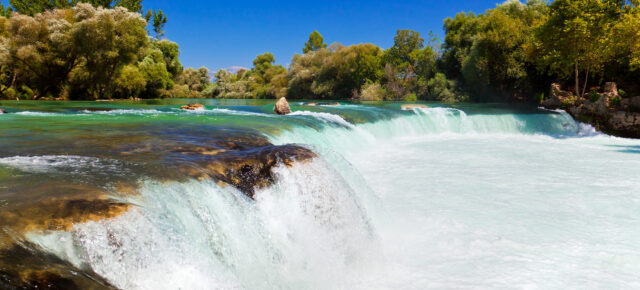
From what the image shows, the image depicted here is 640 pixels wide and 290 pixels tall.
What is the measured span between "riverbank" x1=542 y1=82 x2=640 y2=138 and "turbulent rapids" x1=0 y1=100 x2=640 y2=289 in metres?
9.97

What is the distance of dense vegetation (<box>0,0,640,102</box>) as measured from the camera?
57.7 ft

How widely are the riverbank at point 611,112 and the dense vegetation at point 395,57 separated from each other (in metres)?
1.23

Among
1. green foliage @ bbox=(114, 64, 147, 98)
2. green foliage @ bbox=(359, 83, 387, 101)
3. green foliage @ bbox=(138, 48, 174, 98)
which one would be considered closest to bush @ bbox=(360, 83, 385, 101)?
green foliage @ bbox=(359, 83, 387, 101)

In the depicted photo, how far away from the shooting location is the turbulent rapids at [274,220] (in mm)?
2492

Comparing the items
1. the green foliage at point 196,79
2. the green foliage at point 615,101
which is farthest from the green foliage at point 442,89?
the green foliage at point 196,79

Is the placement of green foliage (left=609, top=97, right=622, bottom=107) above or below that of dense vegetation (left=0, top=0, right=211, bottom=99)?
below

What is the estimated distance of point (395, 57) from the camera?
46219 mm

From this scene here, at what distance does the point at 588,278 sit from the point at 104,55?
3021 centimetres

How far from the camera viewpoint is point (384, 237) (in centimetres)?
498

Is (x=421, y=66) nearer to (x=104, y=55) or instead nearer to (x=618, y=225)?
(x=104, y=55)

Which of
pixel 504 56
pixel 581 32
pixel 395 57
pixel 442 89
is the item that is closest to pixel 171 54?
pixel 395 57

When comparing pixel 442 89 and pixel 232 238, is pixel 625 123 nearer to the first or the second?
pixel 232 238

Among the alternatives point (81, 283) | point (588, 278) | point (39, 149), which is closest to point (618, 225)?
point (588, 278)

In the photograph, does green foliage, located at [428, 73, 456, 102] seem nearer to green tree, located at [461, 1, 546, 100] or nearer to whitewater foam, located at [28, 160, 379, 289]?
green tree, located at [461, 1, 546, 100]
